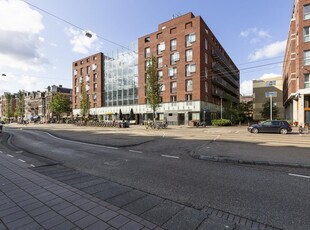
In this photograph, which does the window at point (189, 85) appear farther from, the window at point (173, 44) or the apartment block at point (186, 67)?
the window at point (173, 44)

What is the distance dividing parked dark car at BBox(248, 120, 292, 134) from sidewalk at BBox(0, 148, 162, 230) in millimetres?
20435

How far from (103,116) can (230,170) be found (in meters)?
56.0

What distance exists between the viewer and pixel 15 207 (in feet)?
11.8

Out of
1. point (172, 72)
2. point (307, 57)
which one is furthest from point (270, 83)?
point (307, 57)

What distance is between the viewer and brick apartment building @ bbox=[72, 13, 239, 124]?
133 ft

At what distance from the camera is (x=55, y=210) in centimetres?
349

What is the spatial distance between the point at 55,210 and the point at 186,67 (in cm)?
4129

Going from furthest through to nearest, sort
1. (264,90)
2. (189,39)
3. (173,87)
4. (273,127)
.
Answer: (264,90), (173,87), (189,39), (273,127)

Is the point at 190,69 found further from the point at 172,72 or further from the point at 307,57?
the point at 307,57

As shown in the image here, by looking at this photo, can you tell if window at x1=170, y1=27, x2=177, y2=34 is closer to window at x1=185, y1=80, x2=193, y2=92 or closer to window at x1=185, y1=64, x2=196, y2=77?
window at x1=185, y1=64, x2=196, y2=77

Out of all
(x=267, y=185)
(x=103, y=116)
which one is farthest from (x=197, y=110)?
(x=267, y=185)

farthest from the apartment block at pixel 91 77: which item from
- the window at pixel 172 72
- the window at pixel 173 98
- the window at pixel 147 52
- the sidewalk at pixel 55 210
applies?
the sidewalk at pixel 55 210

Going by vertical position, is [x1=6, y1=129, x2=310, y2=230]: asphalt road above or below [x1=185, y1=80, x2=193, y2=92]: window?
below

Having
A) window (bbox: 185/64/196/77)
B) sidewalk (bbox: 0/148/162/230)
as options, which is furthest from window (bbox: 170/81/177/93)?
sidewalk (bbox: 0/148/162/230)
